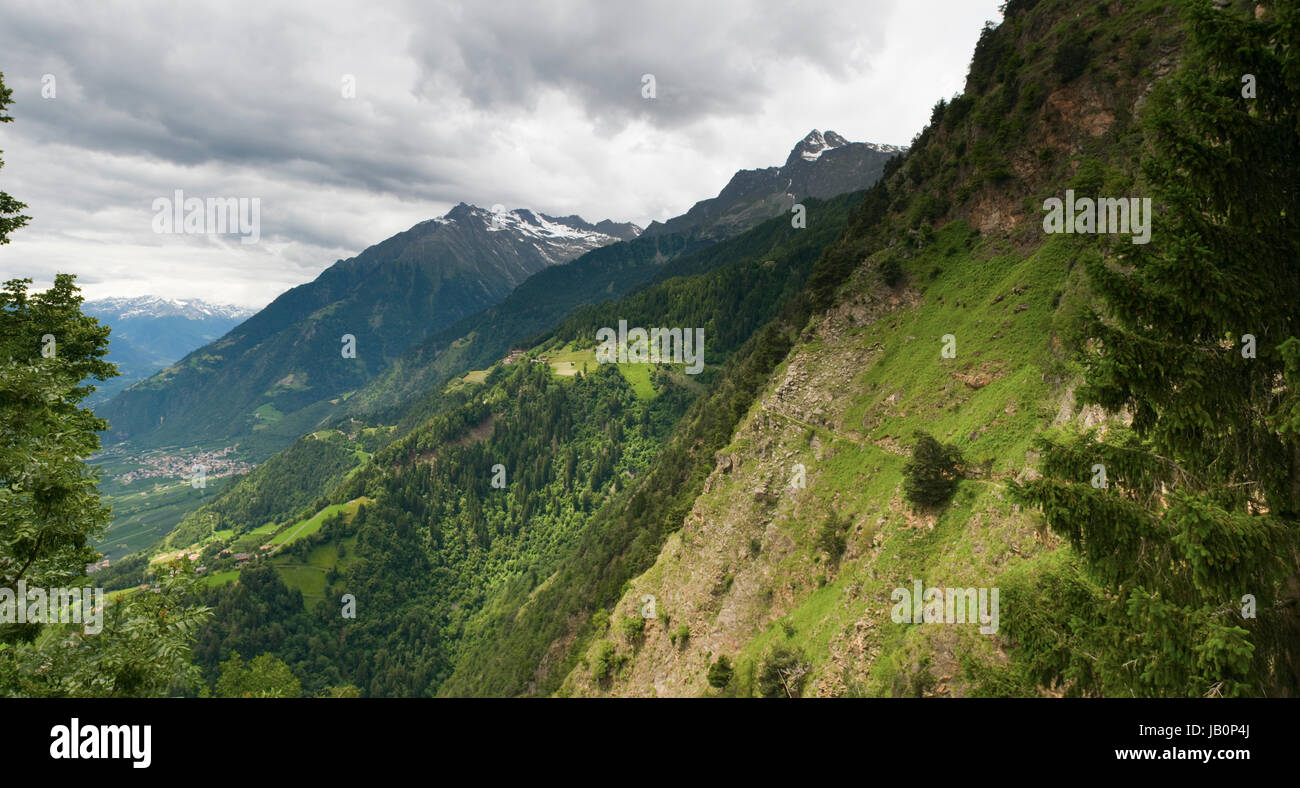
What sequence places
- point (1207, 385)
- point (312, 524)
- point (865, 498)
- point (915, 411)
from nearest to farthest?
point (1207, 385)
point (865, 498)
point (915, 411)
point (312, 524)

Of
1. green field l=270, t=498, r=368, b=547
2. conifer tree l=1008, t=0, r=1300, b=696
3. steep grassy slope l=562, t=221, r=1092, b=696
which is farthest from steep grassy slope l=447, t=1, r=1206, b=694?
green field l=270, t=498, r=368, b=547

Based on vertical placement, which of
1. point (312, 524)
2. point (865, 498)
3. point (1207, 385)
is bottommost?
point (312, 524)

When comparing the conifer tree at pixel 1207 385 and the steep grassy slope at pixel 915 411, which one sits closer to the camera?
the conifer tree at pixel 1207 385

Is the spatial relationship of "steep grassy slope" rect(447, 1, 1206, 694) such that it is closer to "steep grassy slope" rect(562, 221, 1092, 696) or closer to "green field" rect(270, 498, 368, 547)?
"steep grassy slope" rect(562, 221, 1092, 696)

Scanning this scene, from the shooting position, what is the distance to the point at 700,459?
3162 inches

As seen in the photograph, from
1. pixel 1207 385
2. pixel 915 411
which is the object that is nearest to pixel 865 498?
pixel 915 411

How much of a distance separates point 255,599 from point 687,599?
157 metres

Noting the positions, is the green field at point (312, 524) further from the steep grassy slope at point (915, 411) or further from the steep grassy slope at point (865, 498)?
the steep grassy slope at point (865, 498)

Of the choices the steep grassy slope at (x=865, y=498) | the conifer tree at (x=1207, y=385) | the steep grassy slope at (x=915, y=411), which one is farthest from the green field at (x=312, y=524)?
the conifer tree at (x=1207, y=385)

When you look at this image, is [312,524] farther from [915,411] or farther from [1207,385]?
[1207,385]

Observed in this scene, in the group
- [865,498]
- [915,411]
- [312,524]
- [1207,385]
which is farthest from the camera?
[312,524]

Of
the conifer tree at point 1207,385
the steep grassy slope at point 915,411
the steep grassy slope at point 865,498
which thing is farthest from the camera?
the steep grassy slope at point 915,411

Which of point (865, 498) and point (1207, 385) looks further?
point (865, 498)
